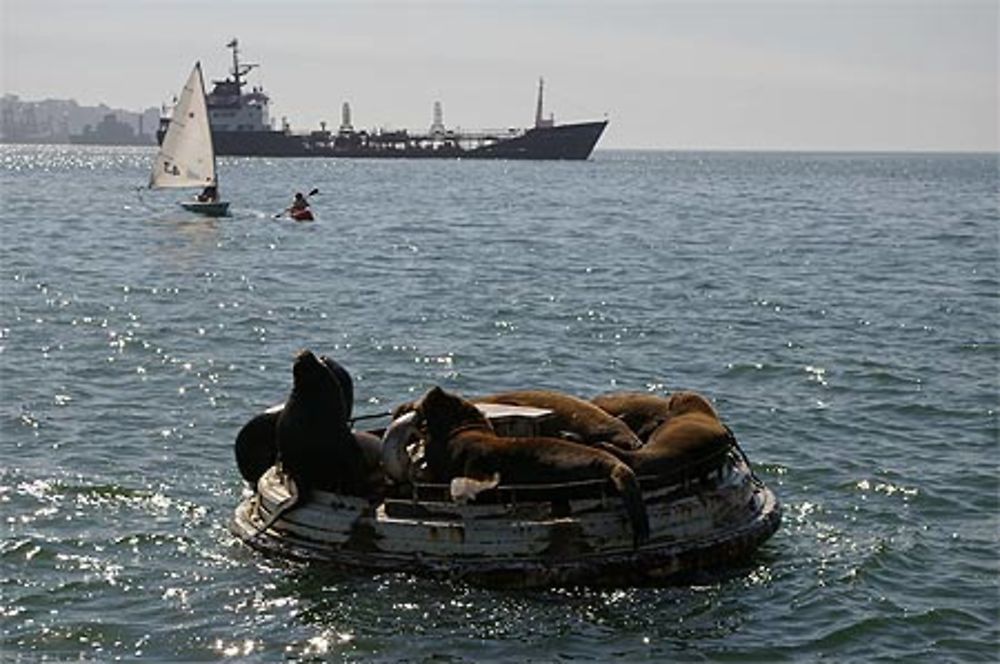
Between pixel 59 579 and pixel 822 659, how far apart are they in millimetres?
6945

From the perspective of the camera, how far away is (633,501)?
43.8 ft

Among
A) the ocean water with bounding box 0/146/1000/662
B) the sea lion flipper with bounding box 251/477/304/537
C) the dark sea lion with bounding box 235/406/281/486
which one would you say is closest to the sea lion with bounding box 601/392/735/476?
the ocean water with bounding box 0/146/1000/662

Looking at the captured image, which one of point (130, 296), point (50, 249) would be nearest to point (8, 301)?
point (130, 296)

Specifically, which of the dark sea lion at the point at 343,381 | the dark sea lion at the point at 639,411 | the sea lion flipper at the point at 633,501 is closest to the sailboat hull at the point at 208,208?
the dark sea lion at the point at 343,381

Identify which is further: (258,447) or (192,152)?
(192,152)

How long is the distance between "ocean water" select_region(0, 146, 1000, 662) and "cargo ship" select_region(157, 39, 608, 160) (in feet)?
338

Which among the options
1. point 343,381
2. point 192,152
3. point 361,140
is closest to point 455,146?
point 361,140

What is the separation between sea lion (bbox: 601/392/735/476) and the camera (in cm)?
1388

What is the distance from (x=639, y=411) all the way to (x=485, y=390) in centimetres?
889

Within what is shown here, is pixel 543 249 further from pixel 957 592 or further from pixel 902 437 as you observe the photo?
pixel 957 592

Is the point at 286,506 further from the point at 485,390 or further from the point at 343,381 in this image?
the point at 485,390

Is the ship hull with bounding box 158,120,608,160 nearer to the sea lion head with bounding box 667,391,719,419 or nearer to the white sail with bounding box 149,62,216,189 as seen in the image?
the white sail with bounding box 149,62,216,189

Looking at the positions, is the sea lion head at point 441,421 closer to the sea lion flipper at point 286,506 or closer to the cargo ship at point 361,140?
the sea lion flipper at point 286,506

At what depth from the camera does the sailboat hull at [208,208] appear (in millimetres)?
63281
